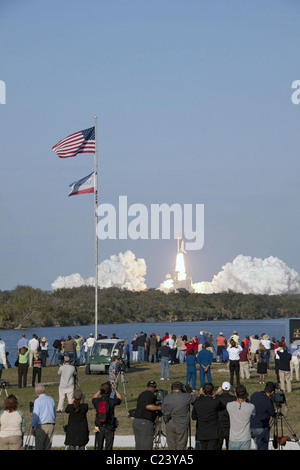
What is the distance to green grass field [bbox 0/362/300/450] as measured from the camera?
813 inches

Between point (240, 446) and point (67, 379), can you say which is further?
point (67, 379)

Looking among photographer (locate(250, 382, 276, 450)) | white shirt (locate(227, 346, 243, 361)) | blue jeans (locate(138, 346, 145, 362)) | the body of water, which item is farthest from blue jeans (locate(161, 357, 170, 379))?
the body of water

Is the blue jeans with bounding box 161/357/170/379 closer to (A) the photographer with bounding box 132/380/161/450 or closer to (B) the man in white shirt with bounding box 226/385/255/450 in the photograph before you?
(A) the photographer with bounding box 132/380/161/450

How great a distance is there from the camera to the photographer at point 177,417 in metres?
13.9

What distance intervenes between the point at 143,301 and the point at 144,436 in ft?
502

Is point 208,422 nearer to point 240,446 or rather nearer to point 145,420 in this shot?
point 240,446

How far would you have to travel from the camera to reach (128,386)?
94.7 ft

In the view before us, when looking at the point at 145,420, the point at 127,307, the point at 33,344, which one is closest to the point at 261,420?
the point at 145,420

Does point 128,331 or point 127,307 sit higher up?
point 127,307

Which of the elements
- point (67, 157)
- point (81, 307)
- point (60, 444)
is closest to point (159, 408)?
point (60, 444)

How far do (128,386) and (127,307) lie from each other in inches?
5177

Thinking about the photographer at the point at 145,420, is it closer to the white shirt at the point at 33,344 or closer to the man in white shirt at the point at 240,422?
the man in white shirt at the point at 240,422

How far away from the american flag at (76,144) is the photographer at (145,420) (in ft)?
76.4

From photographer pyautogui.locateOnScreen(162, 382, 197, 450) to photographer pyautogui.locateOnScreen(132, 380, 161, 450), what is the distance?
198 millimetres
